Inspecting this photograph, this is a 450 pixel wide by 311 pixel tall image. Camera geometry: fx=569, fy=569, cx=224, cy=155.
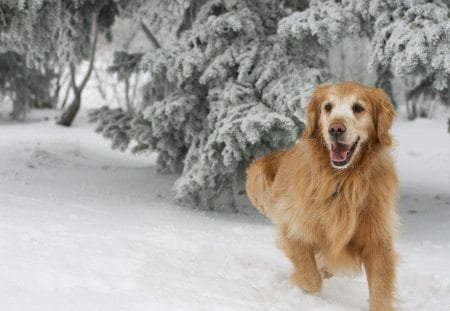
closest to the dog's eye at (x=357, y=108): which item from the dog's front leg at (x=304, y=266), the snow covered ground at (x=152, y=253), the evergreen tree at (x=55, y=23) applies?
the dog's front leg at (x=304, y=266)

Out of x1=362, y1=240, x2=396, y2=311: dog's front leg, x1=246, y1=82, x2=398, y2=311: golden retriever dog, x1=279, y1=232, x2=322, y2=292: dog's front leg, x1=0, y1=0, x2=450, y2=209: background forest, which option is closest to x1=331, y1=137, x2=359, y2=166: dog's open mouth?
x1=246, y1=82, x2=398, y2=311: golden retriever dog

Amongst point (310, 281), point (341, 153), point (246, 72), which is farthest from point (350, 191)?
point (246, 72)

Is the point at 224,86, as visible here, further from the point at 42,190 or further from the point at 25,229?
the point at 25,229

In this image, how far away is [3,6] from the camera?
6.82 m

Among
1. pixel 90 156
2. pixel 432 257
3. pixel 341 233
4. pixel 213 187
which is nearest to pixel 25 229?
Answer: pixel 341 233

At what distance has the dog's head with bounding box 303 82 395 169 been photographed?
3537 millimetres

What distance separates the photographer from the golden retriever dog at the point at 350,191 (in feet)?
12.1

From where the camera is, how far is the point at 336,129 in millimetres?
3439

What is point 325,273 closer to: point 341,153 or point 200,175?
point 341,153

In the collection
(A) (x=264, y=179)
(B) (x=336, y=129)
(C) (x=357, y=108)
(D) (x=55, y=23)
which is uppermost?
(D) (x=55, y=23)

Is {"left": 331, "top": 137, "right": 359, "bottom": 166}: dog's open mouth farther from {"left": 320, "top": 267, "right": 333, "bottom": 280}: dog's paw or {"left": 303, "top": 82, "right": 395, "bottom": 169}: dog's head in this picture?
{"left": 320, "top": 267, "right": 333, "bottom": 280}: dog's paw

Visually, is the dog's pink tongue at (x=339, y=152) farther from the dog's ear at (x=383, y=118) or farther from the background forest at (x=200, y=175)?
the background forest at (x=200, y=175)

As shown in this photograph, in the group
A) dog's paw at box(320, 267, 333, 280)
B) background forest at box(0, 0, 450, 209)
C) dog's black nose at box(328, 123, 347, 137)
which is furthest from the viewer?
background forest at box(0, 0, 450, 209)

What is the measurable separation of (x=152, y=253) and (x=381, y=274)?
5.55 feet
